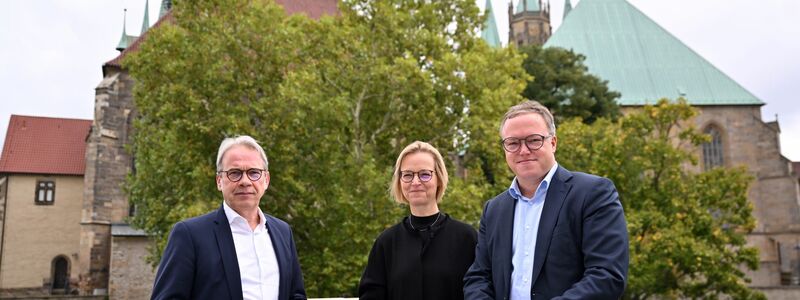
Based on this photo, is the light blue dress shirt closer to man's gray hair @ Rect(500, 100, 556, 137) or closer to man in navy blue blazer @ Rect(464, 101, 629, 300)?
man in navy blue blazer @ Rect(464, 101, 629, 300)

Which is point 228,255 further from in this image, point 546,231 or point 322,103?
point 322,103

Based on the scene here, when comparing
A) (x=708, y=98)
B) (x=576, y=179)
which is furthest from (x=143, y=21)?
(x=576, y=179)

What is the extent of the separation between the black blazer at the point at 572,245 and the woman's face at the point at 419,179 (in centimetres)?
Answer: 53

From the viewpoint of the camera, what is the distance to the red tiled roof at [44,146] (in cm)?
3297

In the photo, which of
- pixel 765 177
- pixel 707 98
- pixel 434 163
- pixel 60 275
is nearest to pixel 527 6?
pixel 707 98

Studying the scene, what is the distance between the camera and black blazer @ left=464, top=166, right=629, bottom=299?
2.96 metres

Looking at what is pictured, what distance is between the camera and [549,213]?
3.17 meters

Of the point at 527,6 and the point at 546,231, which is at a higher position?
the point at 527,6

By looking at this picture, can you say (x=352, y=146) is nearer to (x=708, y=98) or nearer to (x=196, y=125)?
(x=196, y=125)

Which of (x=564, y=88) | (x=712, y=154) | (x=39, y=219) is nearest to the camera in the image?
(x=564, y=88)

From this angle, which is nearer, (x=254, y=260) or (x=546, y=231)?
(x=546, y=231)

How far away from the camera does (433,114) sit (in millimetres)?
15758

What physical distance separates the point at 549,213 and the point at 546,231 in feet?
0.28

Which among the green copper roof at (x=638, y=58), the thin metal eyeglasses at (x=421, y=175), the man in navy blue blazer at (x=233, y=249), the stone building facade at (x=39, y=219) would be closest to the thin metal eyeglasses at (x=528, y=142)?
the thin metal eyeglasses at (x=421, y=175)
